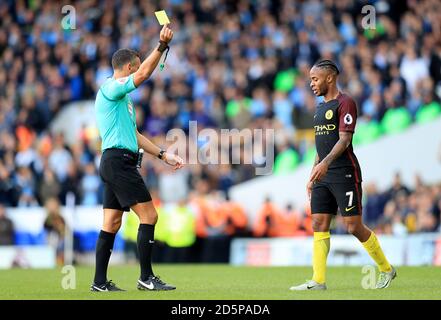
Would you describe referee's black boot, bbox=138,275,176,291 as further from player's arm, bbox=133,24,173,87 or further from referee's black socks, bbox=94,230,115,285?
player's arm, bbox=133,24,173,87

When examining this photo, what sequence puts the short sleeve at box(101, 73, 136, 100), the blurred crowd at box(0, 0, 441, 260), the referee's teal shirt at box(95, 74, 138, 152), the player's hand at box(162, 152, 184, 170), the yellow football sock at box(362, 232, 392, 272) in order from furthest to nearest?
the blurred crowd at box(0, 0, 441, 260), the yellow football sock at box(362, 232, 392, 272), the player's hand at box(162, 152, 184, 170), the referee's teal shirt at box(95, 74, 138, 152), the short sleeve at box(101, 73, 136, 100)

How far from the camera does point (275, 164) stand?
22.9 meters

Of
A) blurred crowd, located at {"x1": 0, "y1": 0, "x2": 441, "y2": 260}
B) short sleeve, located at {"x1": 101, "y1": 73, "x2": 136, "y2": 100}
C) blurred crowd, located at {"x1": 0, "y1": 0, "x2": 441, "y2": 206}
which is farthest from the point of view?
blurred crowd, located at {"x1": 0, "y1": 0, "x2": 441, "y2": 206}

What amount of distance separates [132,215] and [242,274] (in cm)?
720

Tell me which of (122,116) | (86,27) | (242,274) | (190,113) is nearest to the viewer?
(122,116)

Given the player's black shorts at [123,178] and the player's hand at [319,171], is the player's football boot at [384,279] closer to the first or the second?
the player's hand at [319,171]

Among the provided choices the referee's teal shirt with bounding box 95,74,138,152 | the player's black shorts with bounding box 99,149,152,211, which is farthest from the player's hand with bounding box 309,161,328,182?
the referee's teal shirt with bounding box 95,74,138,152

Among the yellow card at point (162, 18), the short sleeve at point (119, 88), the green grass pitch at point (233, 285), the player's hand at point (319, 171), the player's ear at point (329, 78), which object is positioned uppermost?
the yellow card at point (162, 18)

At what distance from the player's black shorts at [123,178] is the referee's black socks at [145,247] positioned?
0.93 feet

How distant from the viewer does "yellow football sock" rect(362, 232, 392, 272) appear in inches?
431

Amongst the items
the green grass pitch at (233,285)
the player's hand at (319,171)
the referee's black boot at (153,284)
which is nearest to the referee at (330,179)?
the player's hand at (319,171)

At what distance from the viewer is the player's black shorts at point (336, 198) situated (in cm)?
1069

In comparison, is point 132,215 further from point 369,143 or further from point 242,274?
point 242,274
